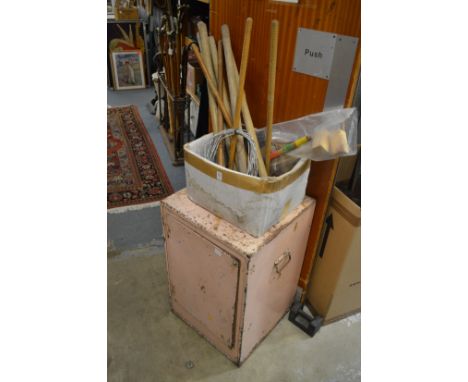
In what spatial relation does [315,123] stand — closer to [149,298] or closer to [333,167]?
[333,167]

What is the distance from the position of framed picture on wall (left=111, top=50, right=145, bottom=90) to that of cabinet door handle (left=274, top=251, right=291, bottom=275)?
3753 mm

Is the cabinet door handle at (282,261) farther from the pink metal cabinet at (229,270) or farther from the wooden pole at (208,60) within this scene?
the wooden pole at (208,60)

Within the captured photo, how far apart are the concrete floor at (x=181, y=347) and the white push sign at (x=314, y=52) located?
1.19 m

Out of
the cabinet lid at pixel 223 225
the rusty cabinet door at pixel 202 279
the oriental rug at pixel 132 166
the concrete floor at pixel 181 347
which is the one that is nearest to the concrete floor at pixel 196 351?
the concrete floor at pixel 181 347

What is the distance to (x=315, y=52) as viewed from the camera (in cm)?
113

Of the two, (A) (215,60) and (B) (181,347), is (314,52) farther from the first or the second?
(B) (181,347)

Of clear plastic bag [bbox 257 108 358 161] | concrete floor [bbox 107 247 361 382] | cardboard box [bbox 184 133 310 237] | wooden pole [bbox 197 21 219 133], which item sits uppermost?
wooden pole [bbox 197 21 219 133]

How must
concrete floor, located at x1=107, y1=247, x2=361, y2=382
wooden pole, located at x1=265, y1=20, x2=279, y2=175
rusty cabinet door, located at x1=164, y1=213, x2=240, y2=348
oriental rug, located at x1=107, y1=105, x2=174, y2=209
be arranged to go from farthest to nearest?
oriental rug, located at x1=107, y1=105, x2=174, y2=209, concrete floor, located at x1=107, y1=247, x2=361, y2=382, rusty cabinet door, located at x1=164, y1=213, x2=240, y2=348, wooden pole, located at x1=265, y1=20, x2=279, y2=175

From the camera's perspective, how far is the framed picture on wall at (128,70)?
4129 mm

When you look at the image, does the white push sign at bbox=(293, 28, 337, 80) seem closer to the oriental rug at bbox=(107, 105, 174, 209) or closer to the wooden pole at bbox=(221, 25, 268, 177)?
the wooden pole at bbox=(221, 25, 268, 177)

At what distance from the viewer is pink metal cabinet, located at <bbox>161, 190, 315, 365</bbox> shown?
1.15 m

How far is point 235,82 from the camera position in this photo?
1239 millimetres

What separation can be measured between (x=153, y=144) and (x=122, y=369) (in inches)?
83.9

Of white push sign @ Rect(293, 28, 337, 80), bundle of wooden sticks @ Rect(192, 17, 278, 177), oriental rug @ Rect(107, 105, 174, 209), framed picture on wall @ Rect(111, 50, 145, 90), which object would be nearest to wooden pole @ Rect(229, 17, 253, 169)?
bundle of wooden sticks @ Rect(192, 17, 278, 177)
